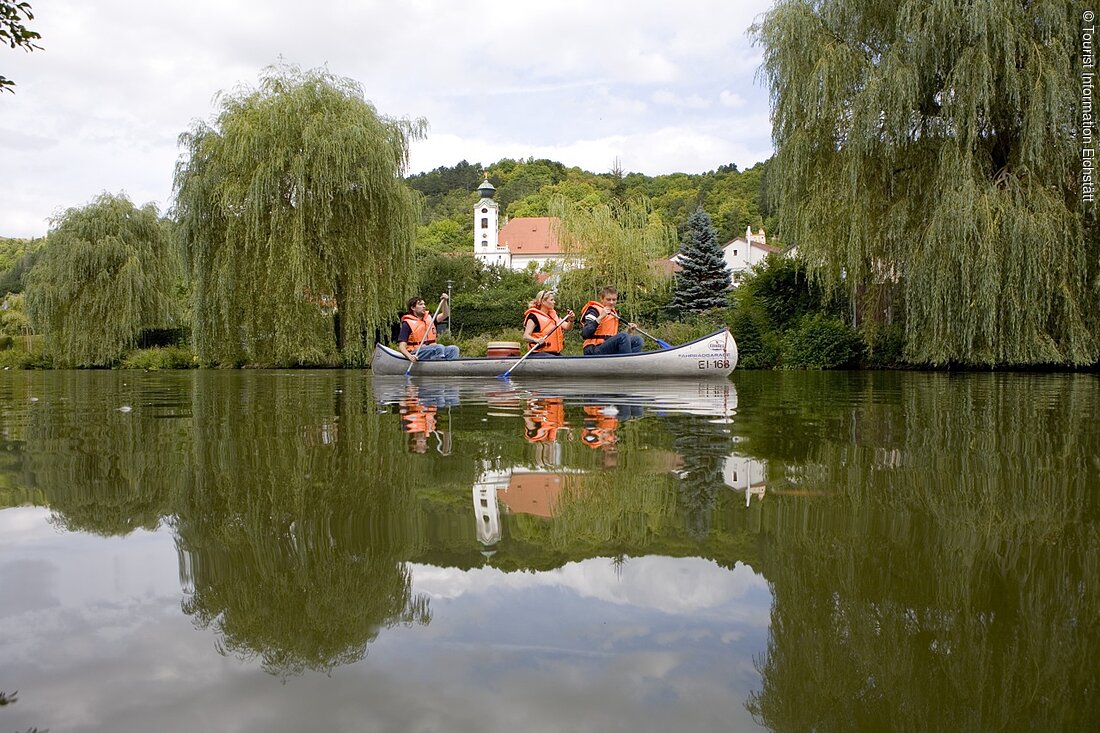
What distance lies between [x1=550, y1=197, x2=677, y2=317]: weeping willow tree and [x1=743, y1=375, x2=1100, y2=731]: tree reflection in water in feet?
102

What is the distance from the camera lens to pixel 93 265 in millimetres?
28141

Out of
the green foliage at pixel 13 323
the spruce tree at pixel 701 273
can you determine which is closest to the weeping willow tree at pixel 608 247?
the spruce tree at pixel 701 273

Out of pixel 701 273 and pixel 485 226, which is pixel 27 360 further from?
pixel 485 226

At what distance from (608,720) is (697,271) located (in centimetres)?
3718

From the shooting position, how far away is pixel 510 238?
302ft

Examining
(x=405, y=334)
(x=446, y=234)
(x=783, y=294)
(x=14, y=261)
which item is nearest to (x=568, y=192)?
(x=446, y=234)

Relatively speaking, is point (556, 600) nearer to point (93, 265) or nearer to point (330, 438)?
point (330, 438)

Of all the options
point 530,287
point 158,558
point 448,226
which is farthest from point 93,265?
point 448,226

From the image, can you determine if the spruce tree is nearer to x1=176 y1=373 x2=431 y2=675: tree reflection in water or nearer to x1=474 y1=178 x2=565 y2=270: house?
x1=176 y1=373 x2=431 y2=675: tree reflection in water

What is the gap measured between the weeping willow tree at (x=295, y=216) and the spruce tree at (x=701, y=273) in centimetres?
1881

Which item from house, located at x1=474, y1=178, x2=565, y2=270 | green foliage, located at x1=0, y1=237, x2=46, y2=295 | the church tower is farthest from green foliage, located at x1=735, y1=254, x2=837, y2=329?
the church tower

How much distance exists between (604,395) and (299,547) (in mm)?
7385

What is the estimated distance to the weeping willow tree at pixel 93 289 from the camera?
27.7 m

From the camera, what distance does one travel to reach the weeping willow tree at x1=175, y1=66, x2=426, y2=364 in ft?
63.5
